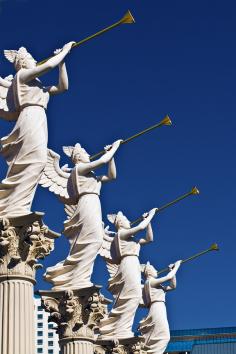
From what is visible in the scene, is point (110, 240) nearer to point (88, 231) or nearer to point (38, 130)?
point (88, 231)

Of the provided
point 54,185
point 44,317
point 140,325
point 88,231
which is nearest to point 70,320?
point 88,231

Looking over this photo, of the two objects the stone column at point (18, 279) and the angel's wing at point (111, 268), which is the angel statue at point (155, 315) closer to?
the angel's wing at point (111, 268)

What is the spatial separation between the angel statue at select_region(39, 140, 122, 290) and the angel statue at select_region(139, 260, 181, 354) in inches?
506

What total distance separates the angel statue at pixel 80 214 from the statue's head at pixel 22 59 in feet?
23.3

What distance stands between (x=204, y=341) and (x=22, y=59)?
92.7 m

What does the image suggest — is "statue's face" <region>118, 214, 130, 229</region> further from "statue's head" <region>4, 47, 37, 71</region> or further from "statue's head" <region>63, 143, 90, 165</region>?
"statue's head" <region>4, 47, 37, 71</region>

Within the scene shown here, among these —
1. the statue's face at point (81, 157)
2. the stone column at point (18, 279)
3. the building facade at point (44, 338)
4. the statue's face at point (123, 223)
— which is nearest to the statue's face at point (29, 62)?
the stone column at point (18, 279)

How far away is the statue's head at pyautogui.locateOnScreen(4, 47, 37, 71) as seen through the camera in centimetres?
3253

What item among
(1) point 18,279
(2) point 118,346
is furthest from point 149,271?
(1) point 18,279

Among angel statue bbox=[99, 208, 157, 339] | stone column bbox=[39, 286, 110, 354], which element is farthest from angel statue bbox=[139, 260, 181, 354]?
stone column bbox=[39, 286, 110, 354]

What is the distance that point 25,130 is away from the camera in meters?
31.4

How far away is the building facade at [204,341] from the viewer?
11681 cm

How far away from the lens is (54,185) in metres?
40.8

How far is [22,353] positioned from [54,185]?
41.7 ft
